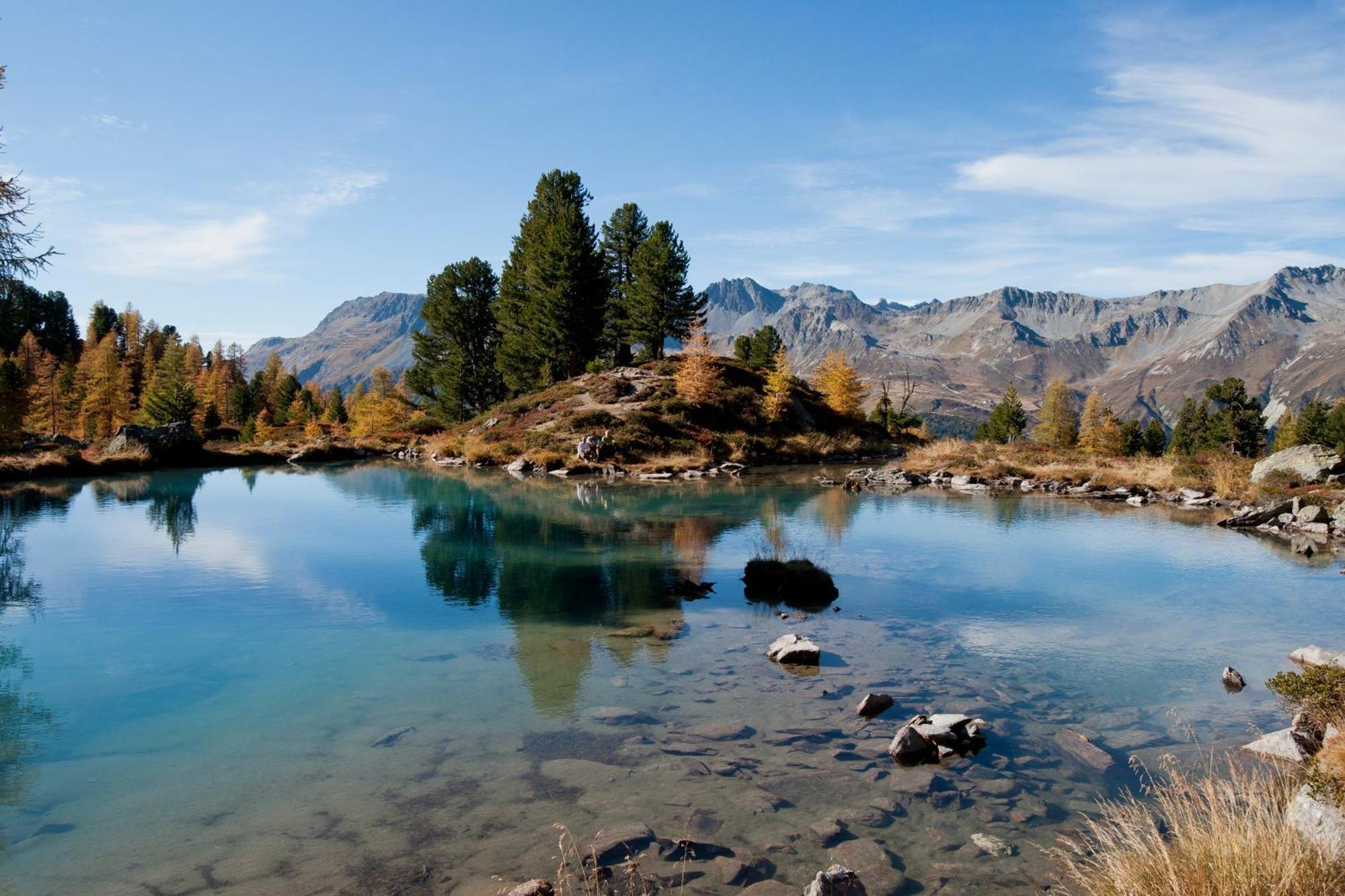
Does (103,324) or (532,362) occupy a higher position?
(103,324)

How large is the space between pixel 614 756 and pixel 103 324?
14668 cm

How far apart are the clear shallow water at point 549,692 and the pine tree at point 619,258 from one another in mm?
52777

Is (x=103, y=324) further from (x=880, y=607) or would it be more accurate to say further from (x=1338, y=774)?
(x=1338, y=774)

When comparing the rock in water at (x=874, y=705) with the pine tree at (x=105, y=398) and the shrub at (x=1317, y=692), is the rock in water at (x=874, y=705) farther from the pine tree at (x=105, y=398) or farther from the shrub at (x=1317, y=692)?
the pine tree at (x=105, y=398)

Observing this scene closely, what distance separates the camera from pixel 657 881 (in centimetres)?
787

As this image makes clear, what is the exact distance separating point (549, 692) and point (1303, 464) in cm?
4501

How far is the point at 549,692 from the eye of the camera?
43.9ft

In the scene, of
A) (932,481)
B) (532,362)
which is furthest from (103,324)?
(932,481)

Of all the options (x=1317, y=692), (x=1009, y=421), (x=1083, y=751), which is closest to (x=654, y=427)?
(x=1083, y=751)

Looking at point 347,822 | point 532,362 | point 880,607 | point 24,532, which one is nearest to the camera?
point 347,822

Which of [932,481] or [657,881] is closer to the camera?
[657,881]

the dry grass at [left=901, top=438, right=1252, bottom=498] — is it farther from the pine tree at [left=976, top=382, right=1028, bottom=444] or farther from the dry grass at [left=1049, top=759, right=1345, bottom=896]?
the dry grass at [left=1049, top=759, right=1345, bottom=896]

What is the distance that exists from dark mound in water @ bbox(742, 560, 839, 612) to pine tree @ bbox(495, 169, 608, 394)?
181 feet

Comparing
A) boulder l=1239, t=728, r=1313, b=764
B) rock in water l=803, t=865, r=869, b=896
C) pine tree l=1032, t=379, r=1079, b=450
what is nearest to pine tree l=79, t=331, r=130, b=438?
rock in water l=803, t=865, r=869, b=896
